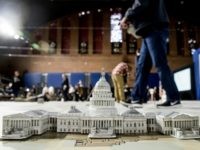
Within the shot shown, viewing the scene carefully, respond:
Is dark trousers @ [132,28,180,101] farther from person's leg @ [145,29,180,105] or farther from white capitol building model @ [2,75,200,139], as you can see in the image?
white capitol building model @ [2,75,200,139]

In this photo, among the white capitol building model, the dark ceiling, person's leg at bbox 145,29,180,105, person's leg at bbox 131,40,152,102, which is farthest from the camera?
the dark ceiling

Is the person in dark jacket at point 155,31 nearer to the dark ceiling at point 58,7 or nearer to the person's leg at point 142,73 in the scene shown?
the person's leg at point 142,73

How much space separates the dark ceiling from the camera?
30.8ft

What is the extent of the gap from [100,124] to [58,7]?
41.4ft

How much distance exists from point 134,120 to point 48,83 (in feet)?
48.3

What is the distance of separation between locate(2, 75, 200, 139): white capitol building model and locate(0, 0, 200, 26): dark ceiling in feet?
27.6

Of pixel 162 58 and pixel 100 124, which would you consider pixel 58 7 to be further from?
pixel 100 124

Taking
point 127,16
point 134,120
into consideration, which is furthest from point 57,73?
point 134,120

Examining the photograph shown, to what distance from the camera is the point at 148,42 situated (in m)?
2.20

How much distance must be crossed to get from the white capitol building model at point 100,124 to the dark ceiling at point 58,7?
331 inches

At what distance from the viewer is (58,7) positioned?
515 inches

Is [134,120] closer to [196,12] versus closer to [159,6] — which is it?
[159,6]

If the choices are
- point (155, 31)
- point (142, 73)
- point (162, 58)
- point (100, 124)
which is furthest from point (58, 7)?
point (100, 124)

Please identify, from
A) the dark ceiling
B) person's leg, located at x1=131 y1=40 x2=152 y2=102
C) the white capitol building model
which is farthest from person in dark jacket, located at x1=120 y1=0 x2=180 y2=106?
the dark ceiling
